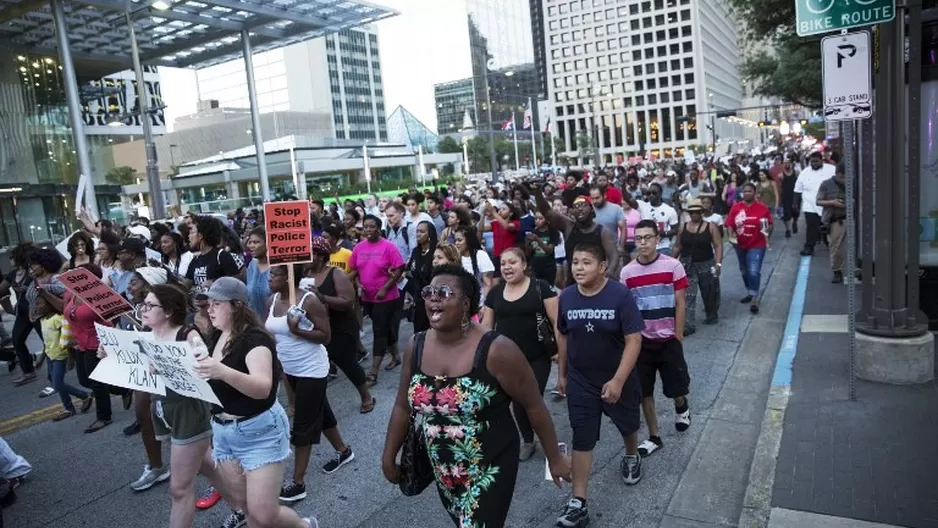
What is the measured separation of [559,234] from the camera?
885 centimetres

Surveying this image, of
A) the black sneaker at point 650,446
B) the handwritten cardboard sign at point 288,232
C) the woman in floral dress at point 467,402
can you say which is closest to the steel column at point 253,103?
the handwritten cardboard sign at point 288,232

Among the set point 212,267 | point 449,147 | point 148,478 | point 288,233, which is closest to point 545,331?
point 288,233

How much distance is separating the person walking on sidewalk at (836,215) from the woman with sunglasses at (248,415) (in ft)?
30.5

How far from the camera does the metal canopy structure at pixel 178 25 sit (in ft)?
84.4

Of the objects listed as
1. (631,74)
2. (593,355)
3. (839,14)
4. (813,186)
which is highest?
(631,74)

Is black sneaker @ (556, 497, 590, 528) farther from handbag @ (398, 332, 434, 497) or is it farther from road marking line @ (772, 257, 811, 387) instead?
road marking line @ (772, 257, 811, 387)

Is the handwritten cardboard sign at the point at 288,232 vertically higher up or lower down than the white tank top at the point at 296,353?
higher up

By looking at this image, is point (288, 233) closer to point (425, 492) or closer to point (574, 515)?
point (425, 492)

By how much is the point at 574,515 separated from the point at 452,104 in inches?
6273

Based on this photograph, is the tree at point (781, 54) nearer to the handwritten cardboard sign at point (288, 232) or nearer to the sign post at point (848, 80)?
the sign post at point (848, 80)

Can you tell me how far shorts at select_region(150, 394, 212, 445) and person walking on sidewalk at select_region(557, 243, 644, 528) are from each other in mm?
2194

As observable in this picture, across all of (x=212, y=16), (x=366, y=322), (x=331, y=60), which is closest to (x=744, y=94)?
(x=331, y=60)

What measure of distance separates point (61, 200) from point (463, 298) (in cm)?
3488

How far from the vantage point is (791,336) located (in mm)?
7938
